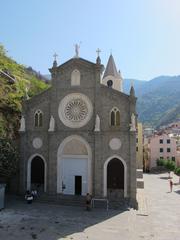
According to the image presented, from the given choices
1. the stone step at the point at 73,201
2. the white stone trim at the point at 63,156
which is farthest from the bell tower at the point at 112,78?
the stone step at the point at 73,201

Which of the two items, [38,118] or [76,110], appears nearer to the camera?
[76,110]

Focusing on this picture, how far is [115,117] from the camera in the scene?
2714 cm

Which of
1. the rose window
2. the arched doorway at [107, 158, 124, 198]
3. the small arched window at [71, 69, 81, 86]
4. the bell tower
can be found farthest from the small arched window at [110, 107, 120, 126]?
the bell tower

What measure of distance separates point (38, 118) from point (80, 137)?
16.9 ft

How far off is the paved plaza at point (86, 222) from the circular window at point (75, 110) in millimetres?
8158

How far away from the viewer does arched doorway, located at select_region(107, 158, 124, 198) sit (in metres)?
26.3

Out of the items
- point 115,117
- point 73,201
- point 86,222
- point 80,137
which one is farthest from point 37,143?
point 86,222

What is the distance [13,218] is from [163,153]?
54.5 m

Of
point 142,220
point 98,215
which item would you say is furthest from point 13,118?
point 142,220

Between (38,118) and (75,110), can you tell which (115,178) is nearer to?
(75,110)

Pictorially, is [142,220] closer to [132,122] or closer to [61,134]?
[132,122]

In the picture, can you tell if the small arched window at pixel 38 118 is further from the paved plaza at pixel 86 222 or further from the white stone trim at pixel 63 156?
the paved plaza at pixel 86 222

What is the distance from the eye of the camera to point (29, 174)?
2903cm

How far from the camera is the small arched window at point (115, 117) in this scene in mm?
27047
